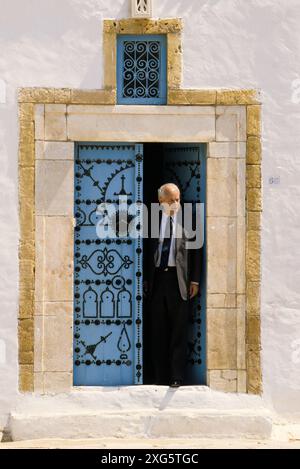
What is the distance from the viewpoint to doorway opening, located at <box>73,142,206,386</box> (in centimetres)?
1195

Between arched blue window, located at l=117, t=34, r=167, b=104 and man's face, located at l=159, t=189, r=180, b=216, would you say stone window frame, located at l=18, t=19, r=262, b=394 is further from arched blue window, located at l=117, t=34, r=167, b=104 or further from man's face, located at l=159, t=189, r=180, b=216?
man's face, located at l=159, t=189, r=180, b=216

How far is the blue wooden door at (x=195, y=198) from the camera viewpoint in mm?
12047

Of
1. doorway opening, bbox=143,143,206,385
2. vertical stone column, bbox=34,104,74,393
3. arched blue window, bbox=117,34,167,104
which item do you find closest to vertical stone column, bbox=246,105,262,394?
doorway opening, bbox=143,143,206,385

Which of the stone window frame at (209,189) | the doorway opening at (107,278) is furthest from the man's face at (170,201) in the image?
the stone window frame at (209,189)

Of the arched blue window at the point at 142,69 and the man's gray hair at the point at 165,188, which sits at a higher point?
the arched blue window at the point at 142,69

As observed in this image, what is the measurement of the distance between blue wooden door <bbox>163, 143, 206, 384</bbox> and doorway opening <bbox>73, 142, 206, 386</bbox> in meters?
0.02

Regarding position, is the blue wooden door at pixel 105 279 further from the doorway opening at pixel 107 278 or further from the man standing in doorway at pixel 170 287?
the man standing in doorway at pixel 170 287

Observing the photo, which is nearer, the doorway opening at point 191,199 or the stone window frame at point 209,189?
the stone window frame at point 209,189

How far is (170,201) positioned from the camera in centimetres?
1195

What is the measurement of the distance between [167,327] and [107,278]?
63 centimetres

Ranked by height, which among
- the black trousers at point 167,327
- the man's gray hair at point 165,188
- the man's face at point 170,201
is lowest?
the black trousers at point 167,327
